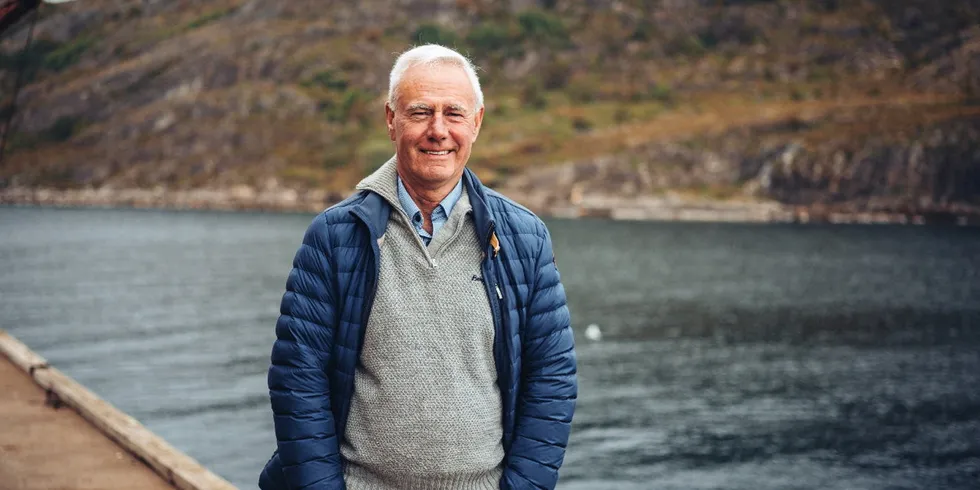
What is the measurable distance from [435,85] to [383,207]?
1.21 ft

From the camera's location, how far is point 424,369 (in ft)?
9.07

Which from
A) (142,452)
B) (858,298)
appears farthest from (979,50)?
(142,452)

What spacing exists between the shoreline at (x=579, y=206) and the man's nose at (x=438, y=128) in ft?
504

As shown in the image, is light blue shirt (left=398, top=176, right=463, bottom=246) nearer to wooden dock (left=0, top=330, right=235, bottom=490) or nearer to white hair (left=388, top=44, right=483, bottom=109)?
white hair (left=388, top=44, right=483, bottom=109)

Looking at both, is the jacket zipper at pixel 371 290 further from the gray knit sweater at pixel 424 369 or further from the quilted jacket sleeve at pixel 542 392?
the quilted jacket sleeve at pixel 542 392

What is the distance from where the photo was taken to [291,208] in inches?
6969

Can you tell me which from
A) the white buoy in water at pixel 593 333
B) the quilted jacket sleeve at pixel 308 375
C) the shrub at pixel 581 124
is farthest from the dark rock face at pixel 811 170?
the quilted jacket sleeve at pixel 308 375

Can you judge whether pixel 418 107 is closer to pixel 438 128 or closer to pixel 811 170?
pixel 438 128

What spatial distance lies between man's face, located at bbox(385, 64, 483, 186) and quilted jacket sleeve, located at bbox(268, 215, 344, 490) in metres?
0.32

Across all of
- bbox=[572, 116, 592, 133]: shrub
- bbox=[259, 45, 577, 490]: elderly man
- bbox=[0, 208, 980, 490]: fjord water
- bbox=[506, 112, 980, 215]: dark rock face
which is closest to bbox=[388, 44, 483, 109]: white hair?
bbox=[259, 45, 577, 490]: elderly man

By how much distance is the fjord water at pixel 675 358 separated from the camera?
21.4 m

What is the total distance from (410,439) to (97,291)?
5372 centimetres

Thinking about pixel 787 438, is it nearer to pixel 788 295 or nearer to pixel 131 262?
pixel 788 295

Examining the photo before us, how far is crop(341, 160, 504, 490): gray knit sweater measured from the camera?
2.75 m
